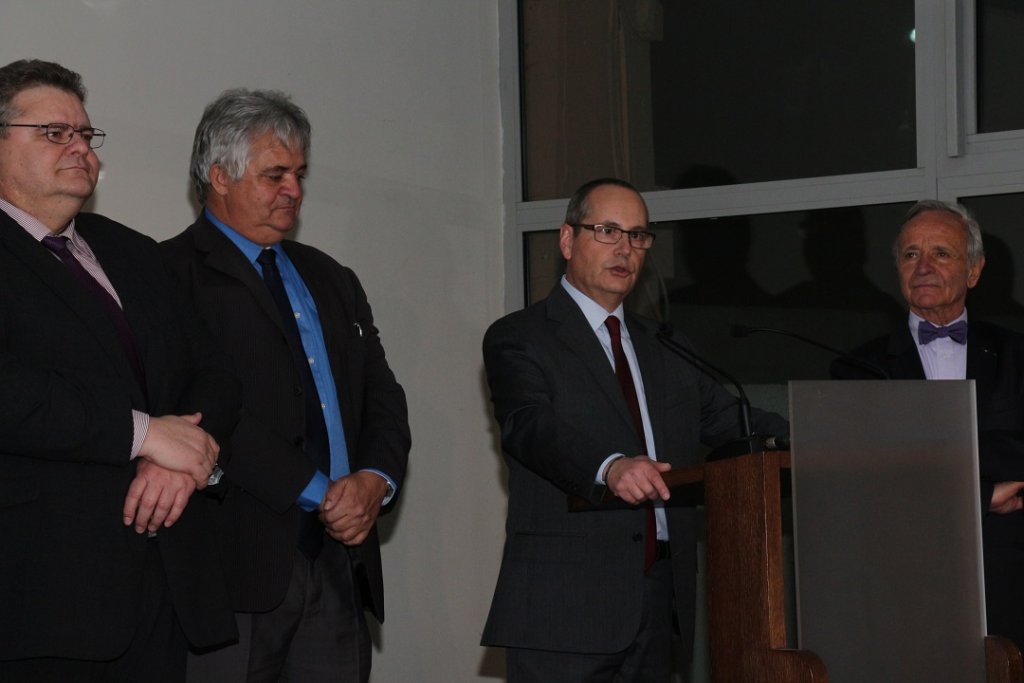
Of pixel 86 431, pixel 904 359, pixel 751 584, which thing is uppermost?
pixel 904 359

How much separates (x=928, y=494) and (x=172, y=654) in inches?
57.2

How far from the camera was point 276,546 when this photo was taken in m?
2.94

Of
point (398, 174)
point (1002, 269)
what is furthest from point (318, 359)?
point (1002, 269)

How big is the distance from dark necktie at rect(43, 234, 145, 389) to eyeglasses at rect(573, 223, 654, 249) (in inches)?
50.9

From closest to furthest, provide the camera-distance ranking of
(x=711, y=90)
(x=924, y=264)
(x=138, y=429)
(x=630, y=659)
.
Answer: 1. (x=138, y=429)
2. (x=630, y=659)
3. (x=924, y=264)
4. (x=711, y=90)

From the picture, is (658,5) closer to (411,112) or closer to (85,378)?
(411,112)

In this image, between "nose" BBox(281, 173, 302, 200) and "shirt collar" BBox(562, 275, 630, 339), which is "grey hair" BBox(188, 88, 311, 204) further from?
"shirt collar" BBox(562, 275, 630, 339)

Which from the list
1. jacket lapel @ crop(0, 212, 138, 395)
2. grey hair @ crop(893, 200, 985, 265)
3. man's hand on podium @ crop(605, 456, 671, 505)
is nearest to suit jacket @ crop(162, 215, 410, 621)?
jacket lapel @ crop(0, 212, 138, 395)

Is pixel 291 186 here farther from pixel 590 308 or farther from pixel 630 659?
pixel 630 659

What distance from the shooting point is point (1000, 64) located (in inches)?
187

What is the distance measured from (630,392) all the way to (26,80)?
1577mm

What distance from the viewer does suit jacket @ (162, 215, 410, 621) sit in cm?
290

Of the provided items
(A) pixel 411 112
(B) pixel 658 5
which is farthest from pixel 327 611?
(B) pixel 658 5

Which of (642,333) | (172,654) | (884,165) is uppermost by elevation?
(884,165)
